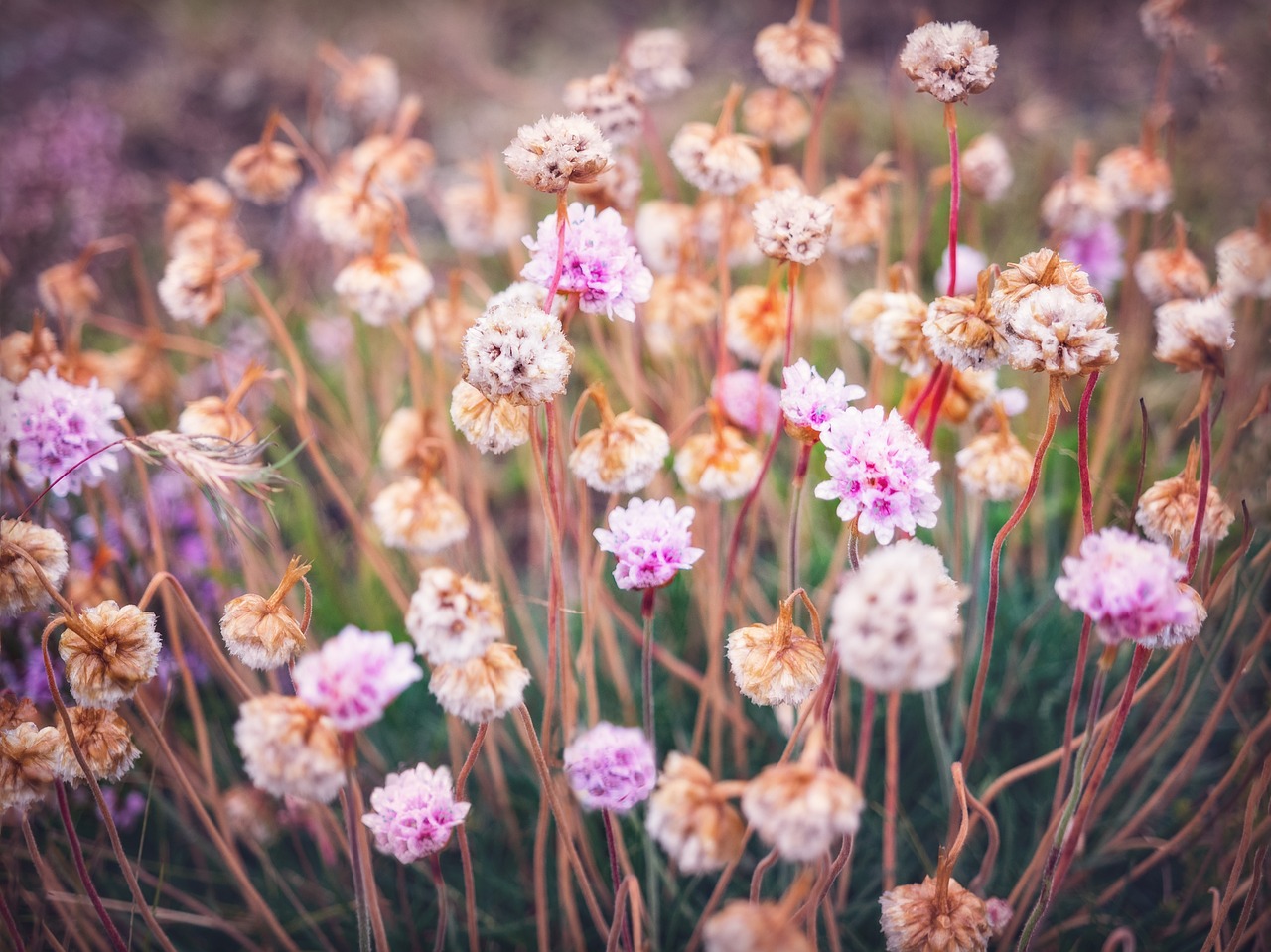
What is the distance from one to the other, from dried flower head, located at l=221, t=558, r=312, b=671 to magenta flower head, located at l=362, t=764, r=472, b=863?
0.16 metres

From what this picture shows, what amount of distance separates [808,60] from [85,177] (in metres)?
1.91

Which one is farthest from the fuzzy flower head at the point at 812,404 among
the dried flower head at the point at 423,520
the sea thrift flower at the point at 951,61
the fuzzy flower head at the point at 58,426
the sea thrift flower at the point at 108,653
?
the fuzzy flower head at the point at 58,426

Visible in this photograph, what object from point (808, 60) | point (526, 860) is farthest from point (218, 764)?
point (808, 60)

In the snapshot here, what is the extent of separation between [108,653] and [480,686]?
1.09 feet

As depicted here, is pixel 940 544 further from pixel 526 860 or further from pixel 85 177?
pixel 85 177

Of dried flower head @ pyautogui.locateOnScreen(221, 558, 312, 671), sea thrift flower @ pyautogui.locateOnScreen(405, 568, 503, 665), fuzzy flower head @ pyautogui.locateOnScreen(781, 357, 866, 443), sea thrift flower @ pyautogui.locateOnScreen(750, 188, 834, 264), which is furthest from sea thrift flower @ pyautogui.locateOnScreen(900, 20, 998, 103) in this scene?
dried flower head @ pyautogui.locateOnScreen(221, 558, 312, 671)

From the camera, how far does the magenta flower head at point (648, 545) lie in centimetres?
79

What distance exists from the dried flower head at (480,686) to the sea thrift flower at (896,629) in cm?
27

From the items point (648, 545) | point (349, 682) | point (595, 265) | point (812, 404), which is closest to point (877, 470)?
point (812, 404)

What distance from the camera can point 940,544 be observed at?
1.54 meters

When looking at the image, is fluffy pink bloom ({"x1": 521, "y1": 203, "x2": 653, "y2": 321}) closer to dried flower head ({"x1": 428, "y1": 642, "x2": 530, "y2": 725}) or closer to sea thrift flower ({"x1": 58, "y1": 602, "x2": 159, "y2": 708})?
dried flower head ({"x1": 428, "y1": 642, "x2": 530, "y2": 725})

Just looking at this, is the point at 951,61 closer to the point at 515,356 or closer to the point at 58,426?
the point at 515,356

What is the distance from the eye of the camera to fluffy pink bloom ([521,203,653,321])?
0.82 metres

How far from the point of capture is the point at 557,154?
0.75m
